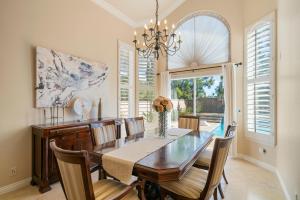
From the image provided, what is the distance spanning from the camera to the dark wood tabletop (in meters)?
1.49

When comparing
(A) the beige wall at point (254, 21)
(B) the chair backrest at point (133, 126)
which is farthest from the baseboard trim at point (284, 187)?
(B) the chair backrest at point (133, 126)

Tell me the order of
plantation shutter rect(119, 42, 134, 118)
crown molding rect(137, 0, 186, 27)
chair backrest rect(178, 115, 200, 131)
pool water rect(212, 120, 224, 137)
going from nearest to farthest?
1. chair backrest rect(178, 115, 200, 131)
2. pool water rect(212, 120, 224, 137)
3. plantation shutter rect(119, 42, 134, 118)
4. crown molding rect(137, 0, 186, 27)

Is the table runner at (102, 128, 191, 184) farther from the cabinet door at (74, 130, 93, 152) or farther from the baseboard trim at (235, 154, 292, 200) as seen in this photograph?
the baseboard trim at (235, 154, 292, 200)

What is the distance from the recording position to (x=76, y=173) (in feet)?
4.28

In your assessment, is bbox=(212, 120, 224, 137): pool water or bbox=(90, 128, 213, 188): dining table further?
bbox=(212, 120, 224, 137): pool water

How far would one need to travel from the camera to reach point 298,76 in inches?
77.6

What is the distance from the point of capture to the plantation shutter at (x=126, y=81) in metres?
4.70

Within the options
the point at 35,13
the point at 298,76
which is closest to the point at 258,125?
the point at 298,76

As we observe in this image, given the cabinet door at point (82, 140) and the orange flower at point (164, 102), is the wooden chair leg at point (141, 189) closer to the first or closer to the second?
the orange flower at point (164, 102)

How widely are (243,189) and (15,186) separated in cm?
341

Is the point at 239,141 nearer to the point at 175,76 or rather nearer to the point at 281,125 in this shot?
the point at 281,125

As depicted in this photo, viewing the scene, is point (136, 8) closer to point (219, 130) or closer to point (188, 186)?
point (219, 130)

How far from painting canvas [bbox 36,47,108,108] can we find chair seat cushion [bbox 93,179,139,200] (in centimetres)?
189

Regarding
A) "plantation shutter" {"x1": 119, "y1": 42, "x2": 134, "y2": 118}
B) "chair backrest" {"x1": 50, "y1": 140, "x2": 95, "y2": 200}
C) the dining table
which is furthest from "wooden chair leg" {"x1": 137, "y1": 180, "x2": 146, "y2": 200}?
"plantation shutter" {"x1": 119, "y1": 42, "x2": 134, "y2": 118}
